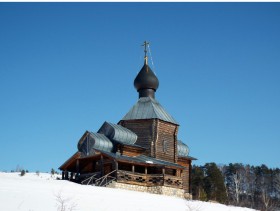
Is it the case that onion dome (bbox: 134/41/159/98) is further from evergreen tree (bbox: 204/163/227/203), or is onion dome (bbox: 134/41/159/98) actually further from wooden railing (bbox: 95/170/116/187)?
evergreen tree (bbox: 204/163/227/203)

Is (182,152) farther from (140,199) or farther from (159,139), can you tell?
(140,199)

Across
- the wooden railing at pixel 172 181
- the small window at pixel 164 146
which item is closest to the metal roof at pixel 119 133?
the small window at pixel 164 146

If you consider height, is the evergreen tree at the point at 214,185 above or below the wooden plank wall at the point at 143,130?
below

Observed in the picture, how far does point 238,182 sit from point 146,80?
91.3ft

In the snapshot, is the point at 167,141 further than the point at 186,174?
No

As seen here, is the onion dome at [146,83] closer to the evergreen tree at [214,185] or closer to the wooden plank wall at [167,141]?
the wooden plank wall at [167,141]

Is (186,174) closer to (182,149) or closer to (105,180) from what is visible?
(182,149)

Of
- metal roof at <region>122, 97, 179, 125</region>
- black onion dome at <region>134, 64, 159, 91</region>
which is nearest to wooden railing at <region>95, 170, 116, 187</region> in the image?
metal roof at <region>122, 97, 179, 125</region>

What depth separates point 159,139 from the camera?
31.5m

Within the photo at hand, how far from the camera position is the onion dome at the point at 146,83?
34.7 m

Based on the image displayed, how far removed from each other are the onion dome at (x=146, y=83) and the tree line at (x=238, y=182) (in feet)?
61.9

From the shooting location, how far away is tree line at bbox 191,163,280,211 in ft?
172

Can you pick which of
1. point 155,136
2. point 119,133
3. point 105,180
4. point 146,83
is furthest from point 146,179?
point 146,83

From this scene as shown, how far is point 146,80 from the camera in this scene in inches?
1363
